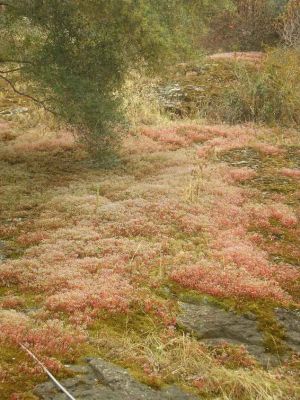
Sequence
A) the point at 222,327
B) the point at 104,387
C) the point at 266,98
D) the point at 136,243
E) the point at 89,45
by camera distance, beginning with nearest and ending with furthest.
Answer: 1. the point at 104,387
2. the point at 222,327
3. the point at 136,243
4. the point at 89,45
5. the point at 266,98

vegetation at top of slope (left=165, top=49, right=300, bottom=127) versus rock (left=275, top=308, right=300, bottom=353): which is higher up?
vegetation at top of slope (left=165, top=49, right=300, bottom=127)

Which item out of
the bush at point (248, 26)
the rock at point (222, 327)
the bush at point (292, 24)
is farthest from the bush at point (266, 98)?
the rock at point (222, 327)

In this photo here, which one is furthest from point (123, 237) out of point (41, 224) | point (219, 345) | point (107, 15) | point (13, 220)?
point (107, 15)

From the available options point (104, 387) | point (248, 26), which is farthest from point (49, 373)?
point (248, 26)

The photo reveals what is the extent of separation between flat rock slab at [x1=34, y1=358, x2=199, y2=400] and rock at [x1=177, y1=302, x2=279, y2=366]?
1872mm

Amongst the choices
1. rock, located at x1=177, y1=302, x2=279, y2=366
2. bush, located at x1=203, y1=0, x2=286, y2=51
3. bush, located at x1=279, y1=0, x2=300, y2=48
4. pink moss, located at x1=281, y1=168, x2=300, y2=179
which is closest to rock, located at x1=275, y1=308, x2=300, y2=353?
rock, located at x1=177, y1=302, x2=279, y2=366

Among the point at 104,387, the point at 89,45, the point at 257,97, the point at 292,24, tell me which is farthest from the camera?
the point at 292,24

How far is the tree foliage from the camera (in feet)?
47.7

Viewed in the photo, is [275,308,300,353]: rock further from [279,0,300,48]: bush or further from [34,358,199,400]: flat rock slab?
[279,0,300,48]: bush

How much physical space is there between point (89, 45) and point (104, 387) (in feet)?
38.5

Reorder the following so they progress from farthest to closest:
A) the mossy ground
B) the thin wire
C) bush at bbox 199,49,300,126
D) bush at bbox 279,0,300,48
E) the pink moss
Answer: bush at bbox 279,0,300,48
bush at bbox 199,49,300,126
the pink moss
the mossy ground
the thin wire

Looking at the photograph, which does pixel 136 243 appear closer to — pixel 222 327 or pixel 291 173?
pixel 222 327

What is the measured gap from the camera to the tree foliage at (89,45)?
14.5 meters

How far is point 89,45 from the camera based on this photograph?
16.0 metres
